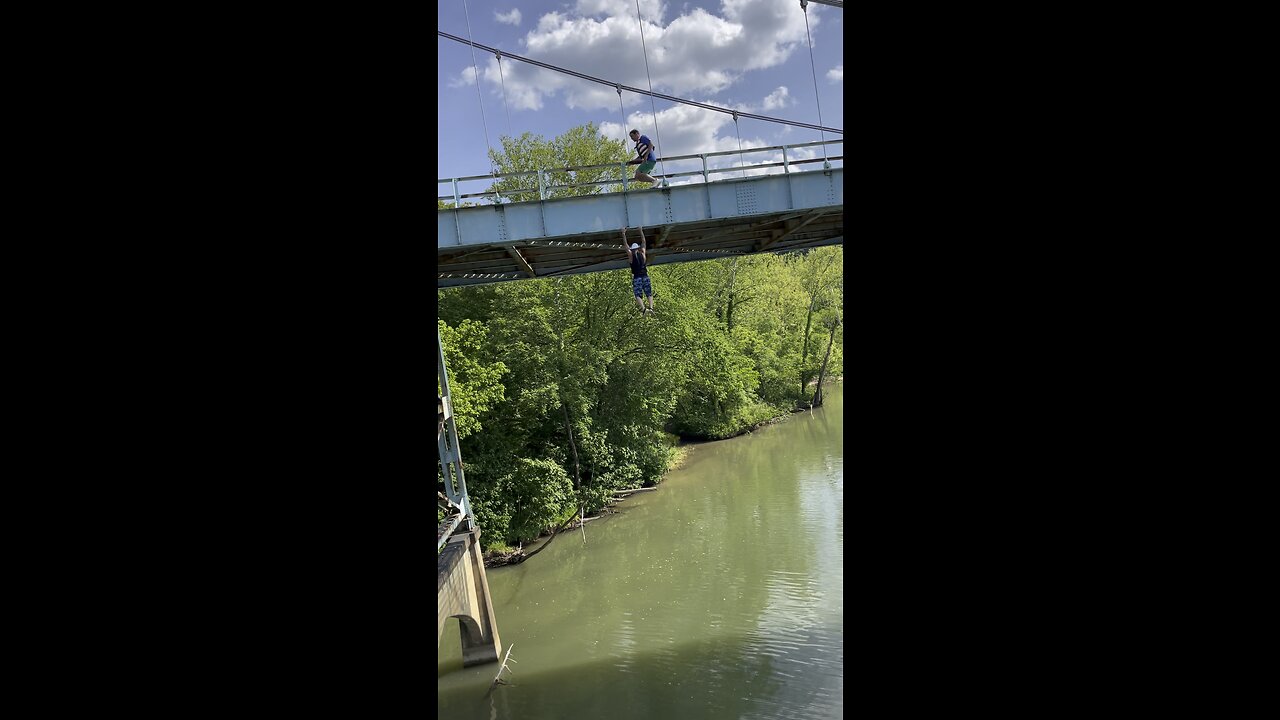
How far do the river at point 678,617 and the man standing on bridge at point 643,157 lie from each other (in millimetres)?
8005

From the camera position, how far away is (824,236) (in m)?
16.2

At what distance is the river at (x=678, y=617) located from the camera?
1077 cm

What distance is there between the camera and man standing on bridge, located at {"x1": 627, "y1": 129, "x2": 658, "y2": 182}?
41.9 feet

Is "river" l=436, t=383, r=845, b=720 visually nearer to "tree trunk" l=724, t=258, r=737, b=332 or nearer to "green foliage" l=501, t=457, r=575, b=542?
"green foliage" l=501, t=457, r=575, b=542

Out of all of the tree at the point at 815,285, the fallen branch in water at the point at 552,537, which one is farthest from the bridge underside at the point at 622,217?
the tree at the point at 815,285

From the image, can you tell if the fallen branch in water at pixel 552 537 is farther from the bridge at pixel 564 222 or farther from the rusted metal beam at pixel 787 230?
the rusted metal beam at pixel 787 230

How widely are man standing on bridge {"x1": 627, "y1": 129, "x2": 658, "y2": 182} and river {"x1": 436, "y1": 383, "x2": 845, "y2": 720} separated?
26.3 feet

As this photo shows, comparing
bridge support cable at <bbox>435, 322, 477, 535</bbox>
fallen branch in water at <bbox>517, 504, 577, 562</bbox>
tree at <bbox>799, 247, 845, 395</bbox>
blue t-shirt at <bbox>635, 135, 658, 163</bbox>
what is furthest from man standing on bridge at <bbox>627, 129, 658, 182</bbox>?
tree at <bbox>799, 247, 845, 395</bbox>
